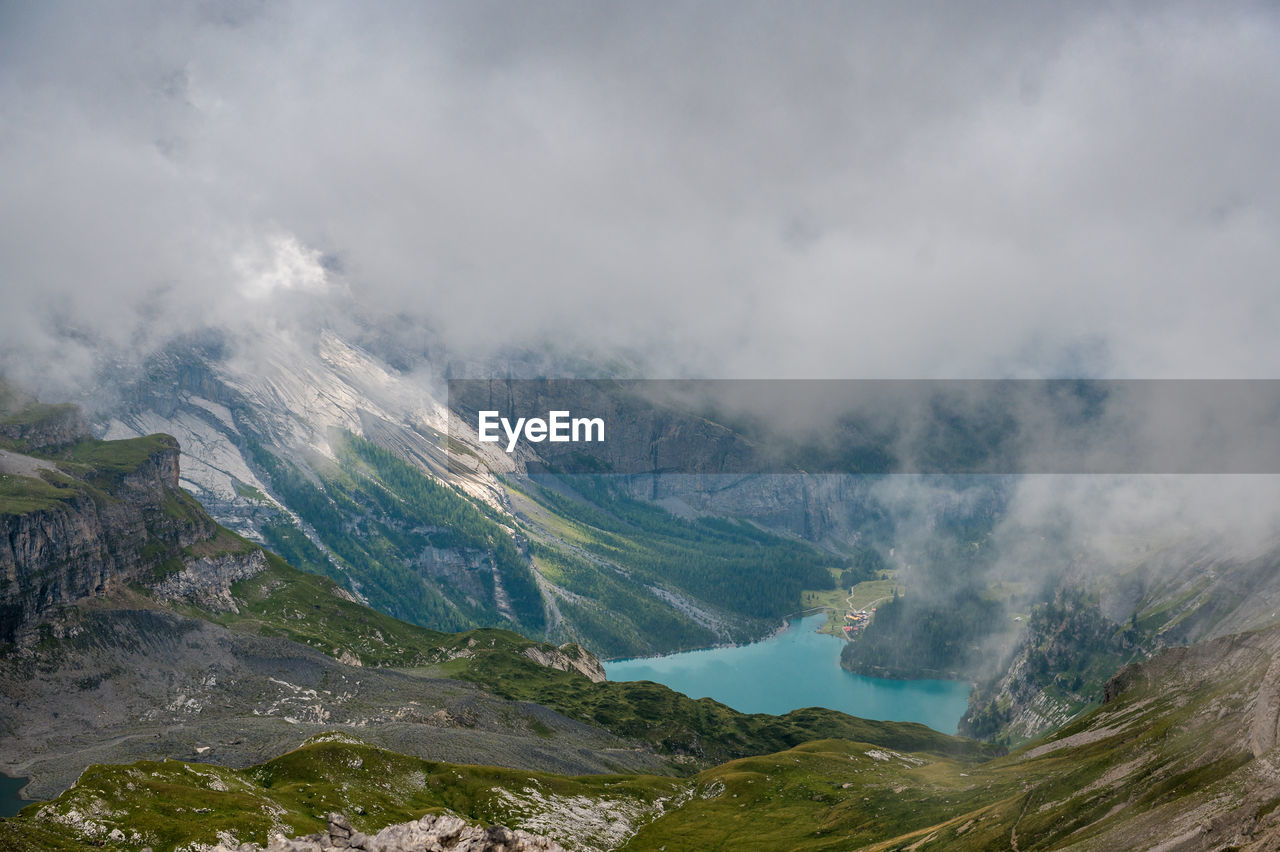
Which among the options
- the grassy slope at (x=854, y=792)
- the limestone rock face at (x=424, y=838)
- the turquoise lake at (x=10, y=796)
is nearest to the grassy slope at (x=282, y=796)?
the grassy slope at (x=854, y=792)

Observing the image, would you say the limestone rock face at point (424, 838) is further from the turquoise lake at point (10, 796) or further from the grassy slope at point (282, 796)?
the turquoise lake at point (10, 796)

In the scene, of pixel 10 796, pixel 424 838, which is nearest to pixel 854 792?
pixel 424 838

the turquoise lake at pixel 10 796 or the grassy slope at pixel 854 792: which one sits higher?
the turquoise lake at pixel 10 796

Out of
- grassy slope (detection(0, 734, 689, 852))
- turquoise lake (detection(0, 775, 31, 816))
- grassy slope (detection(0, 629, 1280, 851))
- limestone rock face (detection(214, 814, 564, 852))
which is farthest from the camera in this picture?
turquoise lake (detection(0, 775, 31, 816))

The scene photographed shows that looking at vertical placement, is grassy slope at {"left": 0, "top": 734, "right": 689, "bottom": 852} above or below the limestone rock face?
above

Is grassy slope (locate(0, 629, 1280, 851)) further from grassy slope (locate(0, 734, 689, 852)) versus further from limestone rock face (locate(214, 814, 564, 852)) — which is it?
limestone rock face (locate(214, 814, 564, 852))

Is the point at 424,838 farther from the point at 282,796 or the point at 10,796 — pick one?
the point at 10,796

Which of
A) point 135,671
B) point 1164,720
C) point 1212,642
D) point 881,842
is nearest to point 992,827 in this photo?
point 881,842

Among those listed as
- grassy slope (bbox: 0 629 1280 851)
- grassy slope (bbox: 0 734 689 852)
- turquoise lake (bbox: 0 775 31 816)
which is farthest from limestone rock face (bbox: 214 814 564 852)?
turquoise lake (bbox: 0 775 31 816)
